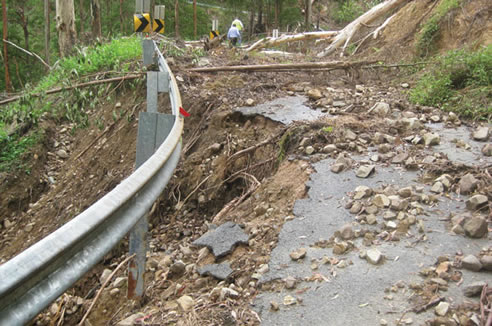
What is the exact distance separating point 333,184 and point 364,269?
138cm

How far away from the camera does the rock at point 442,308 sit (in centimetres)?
233

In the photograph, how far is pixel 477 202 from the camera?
11.0 ft

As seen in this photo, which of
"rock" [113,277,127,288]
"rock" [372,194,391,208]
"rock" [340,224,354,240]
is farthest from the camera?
"rock" [113,277,127,288]

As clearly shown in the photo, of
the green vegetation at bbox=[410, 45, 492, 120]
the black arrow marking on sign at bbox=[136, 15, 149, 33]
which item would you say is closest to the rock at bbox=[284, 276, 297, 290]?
the green vegetation at bbox=[410, 45, 492, 120]

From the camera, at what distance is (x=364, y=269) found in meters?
2.85

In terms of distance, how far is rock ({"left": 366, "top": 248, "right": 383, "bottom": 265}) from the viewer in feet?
9.43

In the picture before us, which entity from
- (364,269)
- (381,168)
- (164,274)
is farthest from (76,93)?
(364,269)

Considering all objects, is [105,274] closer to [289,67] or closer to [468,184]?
[468,184]

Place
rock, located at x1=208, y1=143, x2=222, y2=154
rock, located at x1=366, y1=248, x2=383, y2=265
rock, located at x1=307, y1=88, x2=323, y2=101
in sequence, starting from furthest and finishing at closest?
rock, located at x1=307, y1=88, x2=323, y2=101
rock, located at x1=208, y1=143, x2=222, y2=154
rock, located at x1=366, y1=248, x2=383, y2=265

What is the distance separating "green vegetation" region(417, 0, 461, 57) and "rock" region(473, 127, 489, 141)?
141 inches

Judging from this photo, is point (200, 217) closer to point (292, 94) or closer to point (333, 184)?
point (333, 184)

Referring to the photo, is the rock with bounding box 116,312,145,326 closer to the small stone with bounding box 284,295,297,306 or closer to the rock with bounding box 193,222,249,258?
the rock with bounding box 193,222,249,258

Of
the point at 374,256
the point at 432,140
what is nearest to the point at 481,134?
the point at 432,140

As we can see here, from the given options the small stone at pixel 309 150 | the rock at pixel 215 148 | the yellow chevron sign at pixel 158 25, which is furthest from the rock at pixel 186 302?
the yellow chevron sign at pixel 158 25
